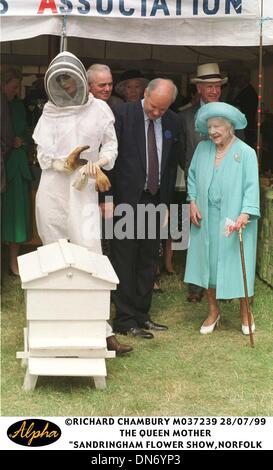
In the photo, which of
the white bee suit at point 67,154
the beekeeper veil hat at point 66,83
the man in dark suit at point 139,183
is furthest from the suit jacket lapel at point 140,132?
the beekeeper veil hat at point 66,83

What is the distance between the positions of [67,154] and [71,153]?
15 cm

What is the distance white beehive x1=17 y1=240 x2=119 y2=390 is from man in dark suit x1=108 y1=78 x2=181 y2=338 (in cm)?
97

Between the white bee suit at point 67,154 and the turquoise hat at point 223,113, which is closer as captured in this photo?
the white bee suit at point 67,154

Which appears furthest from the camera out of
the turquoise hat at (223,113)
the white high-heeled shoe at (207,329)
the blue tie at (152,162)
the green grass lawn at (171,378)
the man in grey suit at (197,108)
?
the man in grey suit at (197,108)

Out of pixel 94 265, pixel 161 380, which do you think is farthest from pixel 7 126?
pixel 161 380

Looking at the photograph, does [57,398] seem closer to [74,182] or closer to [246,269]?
[74,182]

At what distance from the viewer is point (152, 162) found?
511 cm

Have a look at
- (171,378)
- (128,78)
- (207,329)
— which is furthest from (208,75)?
(171,378)

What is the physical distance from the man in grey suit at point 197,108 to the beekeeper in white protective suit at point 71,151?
1242mm

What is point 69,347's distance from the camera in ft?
13.7

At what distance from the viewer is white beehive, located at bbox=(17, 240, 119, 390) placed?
411cm

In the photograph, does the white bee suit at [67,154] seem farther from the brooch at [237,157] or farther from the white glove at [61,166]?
the brooch at [237,157]

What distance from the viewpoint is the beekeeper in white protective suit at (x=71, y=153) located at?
4535 mm

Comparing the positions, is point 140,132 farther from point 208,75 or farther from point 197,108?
point 197,108
